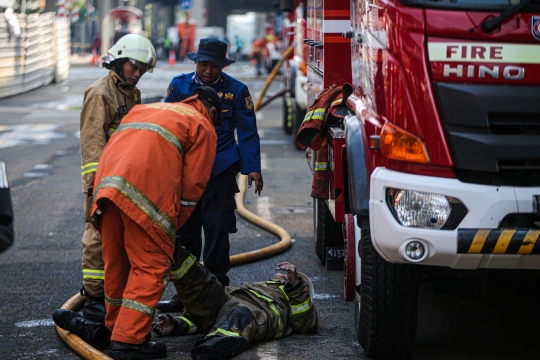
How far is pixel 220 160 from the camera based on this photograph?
5.91 m

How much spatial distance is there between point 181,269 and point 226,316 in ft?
1.20

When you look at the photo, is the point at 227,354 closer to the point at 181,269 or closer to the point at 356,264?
the point at 181,269

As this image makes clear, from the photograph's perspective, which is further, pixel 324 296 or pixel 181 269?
pixel 324 296

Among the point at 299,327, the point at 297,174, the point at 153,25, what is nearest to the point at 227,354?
the point at 299,327

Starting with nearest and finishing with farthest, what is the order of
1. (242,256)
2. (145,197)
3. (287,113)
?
(145,197)
(242,256)
(287,113)

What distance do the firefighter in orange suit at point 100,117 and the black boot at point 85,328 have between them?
271 mm

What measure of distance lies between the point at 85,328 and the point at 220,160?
4.88ft

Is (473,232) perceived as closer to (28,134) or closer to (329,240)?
(329,240)

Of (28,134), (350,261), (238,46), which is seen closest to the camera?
(350,261)

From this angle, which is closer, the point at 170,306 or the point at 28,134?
the point at 170,306

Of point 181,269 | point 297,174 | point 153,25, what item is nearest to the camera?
point 181,269

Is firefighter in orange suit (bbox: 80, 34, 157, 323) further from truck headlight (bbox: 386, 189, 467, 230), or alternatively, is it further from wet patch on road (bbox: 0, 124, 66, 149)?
wet patch on road (bbox: 0, 124, 66, 149)

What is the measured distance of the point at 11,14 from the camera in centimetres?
2525

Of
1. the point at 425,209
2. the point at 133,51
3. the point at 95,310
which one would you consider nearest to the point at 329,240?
the point at 95,310
